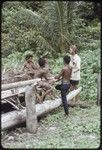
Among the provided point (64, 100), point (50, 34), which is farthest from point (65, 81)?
point (50, 34)

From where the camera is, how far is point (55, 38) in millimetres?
17047

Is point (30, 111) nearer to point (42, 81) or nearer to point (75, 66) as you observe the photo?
point (42, 81)

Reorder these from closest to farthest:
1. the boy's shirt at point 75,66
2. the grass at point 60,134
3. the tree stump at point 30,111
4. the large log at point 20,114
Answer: the grass at point 60,134
the large log at point 20,114
the tree stump at point 30,111
the boy's shirt at point 75,66

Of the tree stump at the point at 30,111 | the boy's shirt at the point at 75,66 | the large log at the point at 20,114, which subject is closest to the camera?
the large log at the point at 20,114

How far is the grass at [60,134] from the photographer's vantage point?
24.1 ft

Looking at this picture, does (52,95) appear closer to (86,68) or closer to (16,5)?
(86,68)

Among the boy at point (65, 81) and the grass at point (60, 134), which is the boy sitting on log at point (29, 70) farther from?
the grass at point (60, 134)

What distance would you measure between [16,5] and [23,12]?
351 cm

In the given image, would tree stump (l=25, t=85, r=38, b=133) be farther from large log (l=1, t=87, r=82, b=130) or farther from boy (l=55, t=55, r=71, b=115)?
boy (l=55, t=55, r=71, b=115)

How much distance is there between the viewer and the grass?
734 centimetres

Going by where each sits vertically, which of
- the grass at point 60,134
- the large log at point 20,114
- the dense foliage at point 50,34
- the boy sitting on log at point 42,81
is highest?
the dense foliage at point 50,34

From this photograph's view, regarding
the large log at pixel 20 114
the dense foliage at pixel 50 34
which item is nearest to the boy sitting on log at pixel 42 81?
the large log at pixel 20 114

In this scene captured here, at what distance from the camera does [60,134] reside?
813cm

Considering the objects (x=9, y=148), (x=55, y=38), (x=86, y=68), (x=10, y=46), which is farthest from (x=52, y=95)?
(x=10, y=46)
